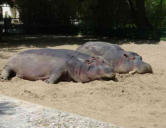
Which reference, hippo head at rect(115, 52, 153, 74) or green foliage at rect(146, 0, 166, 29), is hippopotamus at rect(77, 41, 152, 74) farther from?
green foliage at rect(146, 0, 166, 29)

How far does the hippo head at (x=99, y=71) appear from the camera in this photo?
778cm

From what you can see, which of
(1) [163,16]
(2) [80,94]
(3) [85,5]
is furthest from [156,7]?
(2) [80,94]

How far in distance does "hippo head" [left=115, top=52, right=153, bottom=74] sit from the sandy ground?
216mm

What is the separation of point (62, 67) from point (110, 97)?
1.51 metres

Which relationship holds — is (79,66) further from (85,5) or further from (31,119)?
(85,5)

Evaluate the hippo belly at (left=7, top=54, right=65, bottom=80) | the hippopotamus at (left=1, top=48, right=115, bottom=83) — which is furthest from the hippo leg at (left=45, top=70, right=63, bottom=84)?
the hippo belly at (left=7, top=54, right=65, bottom=80)

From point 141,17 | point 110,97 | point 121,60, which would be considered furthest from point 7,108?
point 141,17

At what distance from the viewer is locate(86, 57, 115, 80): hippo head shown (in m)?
7.78

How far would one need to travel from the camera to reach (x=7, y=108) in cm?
505

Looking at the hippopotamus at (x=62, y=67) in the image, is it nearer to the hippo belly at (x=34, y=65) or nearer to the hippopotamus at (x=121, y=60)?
the hippo belly at (x=34, y=65)

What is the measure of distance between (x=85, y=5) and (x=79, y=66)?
1528 centimetres

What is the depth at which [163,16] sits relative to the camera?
70.4 ft

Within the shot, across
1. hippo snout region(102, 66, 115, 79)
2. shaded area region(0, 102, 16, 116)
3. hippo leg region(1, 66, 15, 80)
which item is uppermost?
shaded area region(0, 102, 16, 116)

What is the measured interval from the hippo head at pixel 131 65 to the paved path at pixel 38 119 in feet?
13.9
